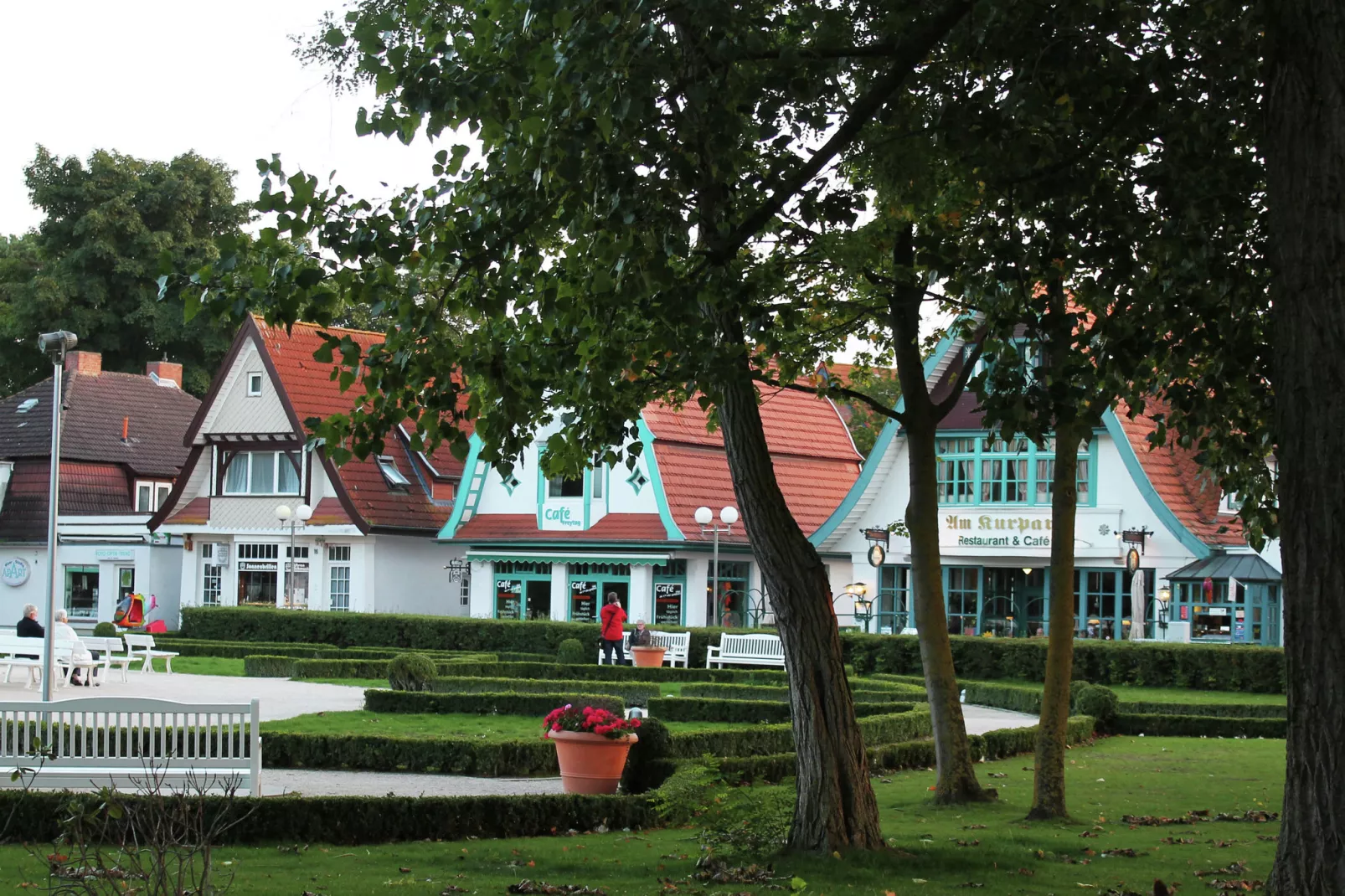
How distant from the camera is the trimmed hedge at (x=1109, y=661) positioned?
2867 cm

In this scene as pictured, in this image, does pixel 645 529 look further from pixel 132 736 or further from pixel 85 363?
pixel 132 736

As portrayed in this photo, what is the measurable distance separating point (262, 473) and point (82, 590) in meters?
8.17

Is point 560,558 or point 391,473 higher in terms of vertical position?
point 391,473

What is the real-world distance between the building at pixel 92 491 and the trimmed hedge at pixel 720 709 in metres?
29.8

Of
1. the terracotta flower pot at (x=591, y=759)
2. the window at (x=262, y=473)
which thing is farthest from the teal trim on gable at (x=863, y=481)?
the terracotta flower pot at (x=591, y=759)

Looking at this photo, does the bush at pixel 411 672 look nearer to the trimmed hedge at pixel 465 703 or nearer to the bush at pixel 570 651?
the trimmed hedge at pixel 465 703

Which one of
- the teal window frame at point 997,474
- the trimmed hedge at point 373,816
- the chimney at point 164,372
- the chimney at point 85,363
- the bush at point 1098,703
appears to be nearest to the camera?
the trimmed hedge at point 373,816

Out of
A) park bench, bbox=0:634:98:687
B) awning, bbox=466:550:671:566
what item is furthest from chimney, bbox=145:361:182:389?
park bench, bbox=0:634:98:687

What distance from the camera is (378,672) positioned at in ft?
101

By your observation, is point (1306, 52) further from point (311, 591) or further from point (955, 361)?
point (311, 591)

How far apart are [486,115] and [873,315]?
580cm

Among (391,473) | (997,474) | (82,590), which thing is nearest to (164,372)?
(82,590)

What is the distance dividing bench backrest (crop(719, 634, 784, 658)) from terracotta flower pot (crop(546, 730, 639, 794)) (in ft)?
57.3

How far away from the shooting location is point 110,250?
55.9 meters
